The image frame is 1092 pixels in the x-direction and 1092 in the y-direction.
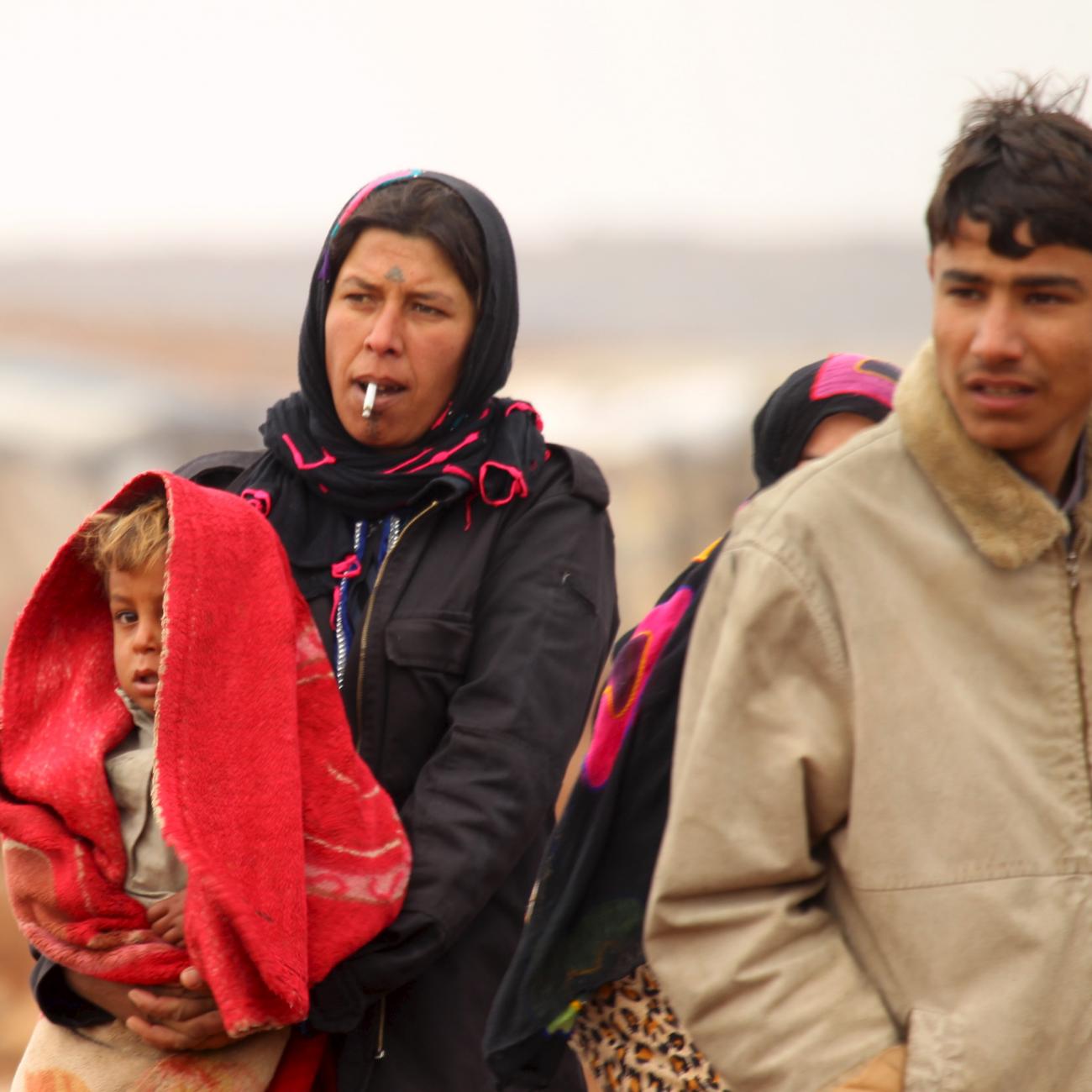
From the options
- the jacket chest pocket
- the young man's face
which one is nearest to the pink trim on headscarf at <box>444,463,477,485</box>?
the jacket chest pocket

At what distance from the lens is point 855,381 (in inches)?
101

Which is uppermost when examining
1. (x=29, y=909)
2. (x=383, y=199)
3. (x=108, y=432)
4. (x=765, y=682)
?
(x=383, y=199)

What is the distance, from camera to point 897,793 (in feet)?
5.50

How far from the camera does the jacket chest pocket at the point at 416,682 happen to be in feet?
7.68

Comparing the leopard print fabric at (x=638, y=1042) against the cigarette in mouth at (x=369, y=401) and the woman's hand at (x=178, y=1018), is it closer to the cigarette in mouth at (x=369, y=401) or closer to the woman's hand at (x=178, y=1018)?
the woman's hand at (x=178, y=1018)

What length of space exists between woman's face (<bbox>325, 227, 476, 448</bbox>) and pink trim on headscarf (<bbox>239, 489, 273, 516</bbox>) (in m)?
0.16

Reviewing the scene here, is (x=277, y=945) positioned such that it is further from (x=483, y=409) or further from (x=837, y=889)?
(x=483, y=409)

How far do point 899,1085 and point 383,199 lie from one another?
1.52 meters

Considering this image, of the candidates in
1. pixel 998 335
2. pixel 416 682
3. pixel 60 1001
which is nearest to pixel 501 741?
pixel 416 682

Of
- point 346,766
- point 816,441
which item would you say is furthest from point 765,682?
point 816,441

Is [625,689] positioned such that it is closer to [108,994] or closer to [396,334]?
[396,334]

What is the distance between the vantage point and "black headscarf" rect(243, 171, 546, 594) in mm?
2451

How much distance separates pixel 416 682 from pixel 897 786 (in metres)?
0.87

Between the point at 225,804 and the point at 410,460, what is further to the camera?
the point at 410,460
